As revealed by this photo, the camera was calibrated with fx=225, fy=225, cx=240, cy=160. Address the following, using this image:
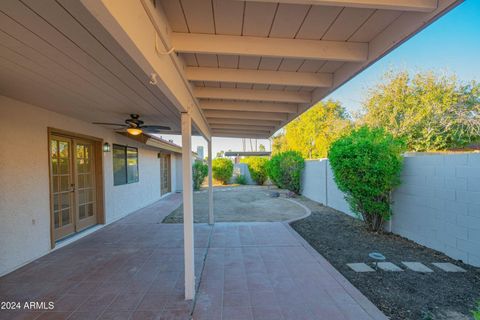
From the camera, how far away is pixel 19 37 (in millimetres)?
1697

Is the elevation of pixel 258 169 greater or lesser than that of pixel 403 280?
→ greater

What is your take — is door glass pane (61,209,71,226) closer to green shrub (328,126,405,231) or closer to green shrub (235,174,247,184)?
green shrub (328,126,405,231)

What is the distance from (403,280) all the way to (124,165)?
7137 millimetres

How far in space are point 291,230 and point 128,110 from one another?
13.9ft

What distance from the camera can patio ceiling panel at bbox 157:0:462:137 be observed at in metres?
1.63

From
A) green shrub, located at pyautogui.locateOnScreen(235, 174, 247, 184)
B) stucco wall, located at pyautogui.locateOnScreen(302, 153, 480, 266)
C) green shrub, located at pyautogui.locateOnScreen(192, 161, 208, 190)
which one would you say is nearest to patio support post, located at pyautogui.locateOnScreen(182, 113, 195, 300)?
stucco wall, located at pyautogui.locateOnScreen(302, 153, 480, 266)

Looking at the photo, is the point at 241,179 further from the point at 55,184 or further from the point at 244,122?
the point at 55,184

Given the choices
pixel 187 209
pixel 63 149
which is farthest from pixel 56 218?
pixel 187 209

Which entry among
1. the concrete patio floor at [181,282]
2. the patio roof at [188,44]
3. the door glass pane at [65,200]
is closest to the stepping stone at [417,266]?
the concrete patio floor at [181,282]

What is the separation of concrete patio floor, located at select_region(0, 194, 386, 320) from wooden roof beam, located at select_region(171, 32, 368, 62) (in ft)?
8.51

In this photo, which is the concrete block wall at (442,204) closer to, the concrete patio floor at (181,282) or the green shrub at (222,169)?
the concrete patio floor at (181,282)

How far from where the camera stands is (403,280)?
2965 millimetres

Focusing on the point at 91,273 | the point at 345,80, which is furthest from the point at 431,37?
the point at 91,273

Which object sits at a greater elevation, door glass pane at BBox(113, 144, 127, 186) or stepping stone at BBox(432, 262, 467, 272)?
door glass pane at BBox(113, 144, 127, 186)
